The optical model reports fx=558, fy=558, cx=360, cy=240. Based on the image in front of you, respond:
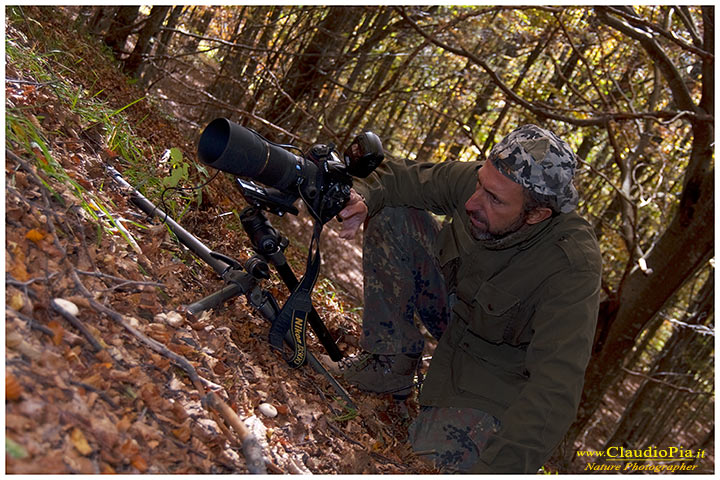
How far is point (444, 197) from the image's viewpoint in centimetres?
357

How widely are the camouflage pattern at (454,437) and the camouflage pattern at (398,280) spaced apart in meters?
0.48

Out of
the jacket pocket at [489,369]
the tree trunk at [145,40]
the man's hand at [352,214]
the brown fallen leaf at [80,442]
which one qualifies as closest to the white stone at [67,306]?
the brown fallen leaf at [80,442]

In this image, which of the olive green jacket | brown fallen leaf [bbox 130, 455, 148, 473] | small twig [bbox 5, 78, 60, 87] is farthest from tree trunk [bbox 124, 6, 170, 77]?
brown fallen leaf [bbox 130, 455, 148, 473]

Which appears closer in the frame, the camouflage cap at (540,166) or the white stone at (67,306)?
the white stone at (67,306)

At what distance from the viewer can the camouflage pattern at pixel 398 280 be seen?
346cm

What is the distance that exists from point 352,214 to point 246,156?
2.54 feet

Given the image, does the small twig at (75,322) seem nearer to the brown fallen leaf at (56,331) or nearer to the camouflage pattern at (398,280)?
the brown fallen leaf at (56,331)

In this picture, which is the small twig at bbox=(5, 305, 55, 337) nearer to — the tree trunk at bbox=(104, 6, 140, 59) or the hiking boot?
the hiking boot

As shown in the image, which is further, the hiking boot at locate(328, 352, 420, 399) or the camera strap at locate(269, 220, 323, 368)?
the hiking boot at locate(328, 352, 420, 399)

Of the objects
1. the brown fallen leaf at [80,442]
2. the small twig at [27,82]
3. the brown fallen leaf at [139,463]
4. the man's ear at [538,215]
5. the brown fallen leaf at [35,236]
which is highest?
the man's ear at [538,215]

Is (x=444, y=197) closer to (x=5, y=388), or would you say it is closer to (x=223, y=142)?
(x=223, y=142)

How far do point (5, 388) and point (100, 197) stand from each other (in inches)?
56.1

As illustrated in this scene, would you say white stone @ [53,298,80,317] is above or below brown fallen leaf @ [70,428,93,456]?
above

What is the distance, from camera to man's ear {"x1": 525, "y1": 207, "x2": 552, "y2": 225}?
3.05m
